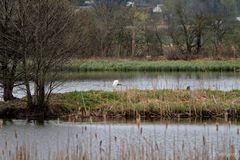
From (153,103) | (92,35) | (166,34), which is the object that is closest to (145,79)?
(153,103)

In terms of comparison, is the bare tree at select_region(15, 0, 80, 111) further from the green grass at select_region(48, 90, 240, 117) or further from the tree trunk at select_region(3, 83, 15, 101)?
the tree trunk at select_region(3, 83, 15, 101)

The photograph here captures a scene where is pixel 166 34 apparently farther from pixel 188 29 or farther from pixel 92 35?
pixel 92 35

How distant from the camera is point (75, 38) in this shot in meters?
23.5

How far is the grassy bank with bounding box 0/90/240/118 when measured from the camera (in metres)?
21.4

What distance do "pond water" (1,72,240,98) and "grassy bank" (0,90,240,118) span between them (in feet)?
24.3

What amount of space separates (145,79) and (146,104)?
14750 mm

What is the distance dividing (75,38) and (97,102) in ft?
8.58

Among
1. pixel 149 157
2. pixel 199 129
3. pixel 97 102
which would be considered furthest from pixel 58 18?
pixel 149 157

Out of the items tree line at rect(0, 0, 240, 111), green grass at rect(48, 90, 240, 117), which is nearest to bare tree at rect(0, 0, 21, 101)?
tree line at rect(0, 0, 240, 111)

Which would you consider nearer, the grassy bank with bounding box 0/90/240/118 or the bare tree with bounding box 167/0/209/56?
the grassy bank with bounding box 0/90/240/118

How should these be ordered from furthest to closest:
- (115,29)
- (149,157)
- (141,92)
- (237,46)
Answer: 1. (115,29)
2. (237,46)
3. (141,92)
4. (149,157)

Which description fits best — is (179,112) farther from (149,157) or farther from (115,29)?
(115,29)

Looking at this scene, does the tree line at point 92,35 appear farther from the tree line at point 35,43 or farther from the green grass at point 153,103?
the green grass at point 153,103

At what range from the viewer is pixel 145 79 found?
120 ft
